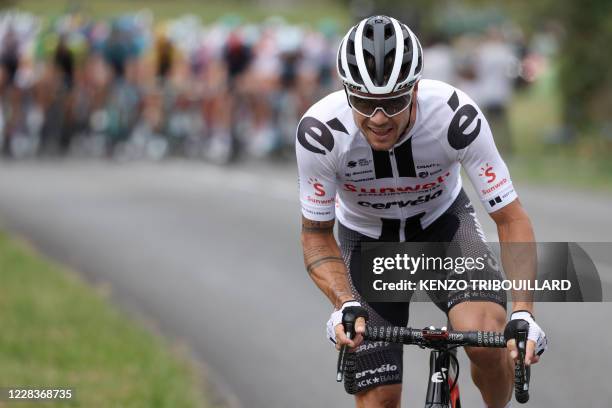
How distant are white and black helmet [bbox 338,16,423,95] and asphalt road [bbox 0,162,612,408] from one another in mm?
1100

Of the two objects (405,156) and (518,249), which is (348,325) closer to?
(518,249)

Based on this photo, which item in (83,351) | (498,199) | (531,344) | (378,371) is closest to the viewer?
(531,344)

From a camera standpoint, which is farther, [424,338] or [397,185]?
[397,185]

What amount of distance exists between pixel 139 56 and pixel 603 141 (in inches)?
321

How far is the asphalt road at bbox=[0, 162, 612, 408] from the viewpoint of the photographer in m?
7.58

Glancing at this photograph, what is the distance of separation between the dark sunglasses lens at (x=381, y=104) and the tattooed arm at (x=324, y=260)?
0.61m

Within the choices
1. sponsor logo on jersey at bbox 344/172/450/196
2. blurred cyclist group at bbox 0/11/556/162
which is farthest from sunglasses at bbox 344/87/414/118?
blurred cyclist group at bbox 0/11/556/162

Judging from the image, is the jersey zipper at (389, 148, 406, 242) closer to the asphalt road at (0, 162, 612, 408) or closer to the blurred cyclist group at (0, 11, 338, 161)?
the asphalt road at (0, 162, 612, 408)

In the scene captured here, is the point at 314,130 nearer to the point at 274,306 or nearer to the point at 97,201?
the point at 274,306

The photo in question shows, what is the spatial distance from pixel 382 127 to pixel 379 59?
27 cm

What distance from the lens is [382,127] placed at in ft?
15.1

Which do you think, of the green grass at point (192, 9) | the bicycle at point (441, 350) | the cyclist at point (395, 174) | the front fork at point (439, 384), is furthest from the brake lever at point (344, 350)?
the green grass at point (192, 9)

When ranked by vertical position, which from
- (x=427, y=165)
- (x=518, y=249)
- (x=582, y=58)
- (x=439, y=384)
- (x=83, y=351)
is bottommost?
(x=439, y=384)

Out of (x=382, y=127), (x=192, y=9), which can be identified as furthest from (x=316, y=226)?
(x=192, y=9)
